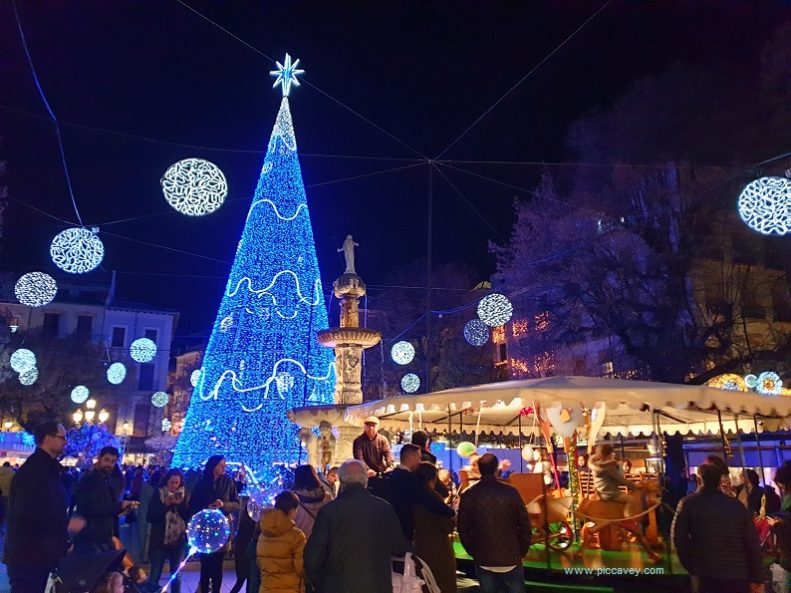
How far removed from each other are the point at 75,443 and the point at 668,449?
3000 cm

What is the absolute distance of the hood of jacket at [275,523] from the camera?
513cm

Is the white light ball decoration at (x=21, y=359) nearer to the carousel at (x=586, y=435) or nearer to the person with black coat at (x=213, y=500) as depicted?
the carousel at (x=586, y=435)

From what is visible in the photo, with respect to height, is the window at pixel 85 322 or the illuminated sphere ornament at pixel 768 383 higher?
the window at pixel 85 322

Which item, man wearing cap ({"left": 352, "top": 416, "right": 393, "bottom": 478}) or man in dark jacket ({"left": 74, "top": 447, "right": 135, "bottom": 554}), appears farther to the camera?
man wearing cap ({"left": 352, "top": 416, "right": 393, "bottom": 478})

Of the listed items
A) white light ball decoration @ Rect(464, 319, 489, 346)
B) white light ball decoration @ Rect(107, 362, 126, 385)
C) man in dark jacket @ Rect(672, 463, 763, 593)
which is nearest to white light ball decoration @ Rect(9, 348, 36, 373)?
white light ball decoration @ Rect(107, 362, 126, 385)

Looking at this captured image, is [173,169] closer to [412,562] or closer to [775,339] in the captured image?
[412,562]

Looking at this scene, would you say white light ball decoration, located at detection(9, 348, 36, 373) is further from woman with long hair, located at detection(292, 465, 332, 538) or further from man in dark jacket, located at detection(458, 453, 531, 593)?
man in dark jacket, located at detection(458, 453, 531, 593)

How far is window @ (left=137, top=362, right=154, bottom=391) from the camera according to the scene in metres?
53.7

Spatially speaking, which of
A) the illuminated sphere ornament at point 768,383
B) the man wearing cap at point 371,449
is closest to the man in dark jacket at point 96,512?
the man wearing cap at point 371,449

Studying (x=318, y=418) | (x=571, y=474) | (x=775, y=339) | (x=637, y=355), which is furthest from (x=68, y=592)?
(x=775, y=339)

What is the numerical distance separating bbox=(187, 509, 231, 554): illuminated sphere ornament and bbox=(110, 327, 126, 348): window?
52183mm

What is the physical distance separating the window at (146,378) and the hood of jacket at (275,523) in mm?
52278

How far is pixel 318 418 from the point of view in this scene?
1568 centimetres

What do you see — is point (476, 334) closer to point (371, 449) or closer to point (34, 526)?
point (371, 449)
